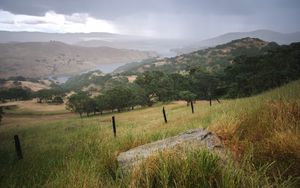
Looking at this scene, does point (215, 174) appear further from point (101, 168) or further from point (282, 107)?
point (282, 107)

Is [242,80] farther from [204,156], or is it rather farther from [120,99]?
[204,156]

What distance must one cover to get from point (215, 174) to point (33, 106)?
15507 cm

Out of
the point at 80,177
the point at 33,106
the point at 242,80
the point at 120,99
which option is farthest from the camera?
the point at 33,106

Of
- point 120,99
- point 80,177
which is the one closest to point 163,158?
point 80,177

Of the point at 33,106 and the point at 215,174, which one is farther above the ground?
the point at 215,174

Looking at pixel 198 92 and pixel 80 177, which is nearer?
pixel 80 177

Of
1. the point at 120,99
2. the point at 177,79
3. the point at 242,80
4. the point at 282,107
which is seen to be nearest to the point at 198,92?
the point at 177,79

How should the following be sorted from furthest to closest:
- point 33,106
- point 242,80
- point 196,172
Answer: point 33,106 < point 242,80 < point 196,172

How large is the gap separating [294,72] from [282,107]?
85.9 m

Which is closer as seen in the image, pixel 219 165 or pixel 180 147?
pixel 219 165

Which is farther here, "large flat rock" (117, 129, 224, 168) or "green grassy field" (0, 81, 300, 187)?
"large flat rock" (117, 129, 224, 168)

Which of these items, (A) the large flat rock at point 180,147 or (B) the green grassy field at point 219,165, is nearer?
(B) the green grassy field at point 219,165

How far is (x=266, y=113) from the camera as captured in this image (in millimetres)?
7309

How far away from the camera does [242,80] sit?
94.0 m
